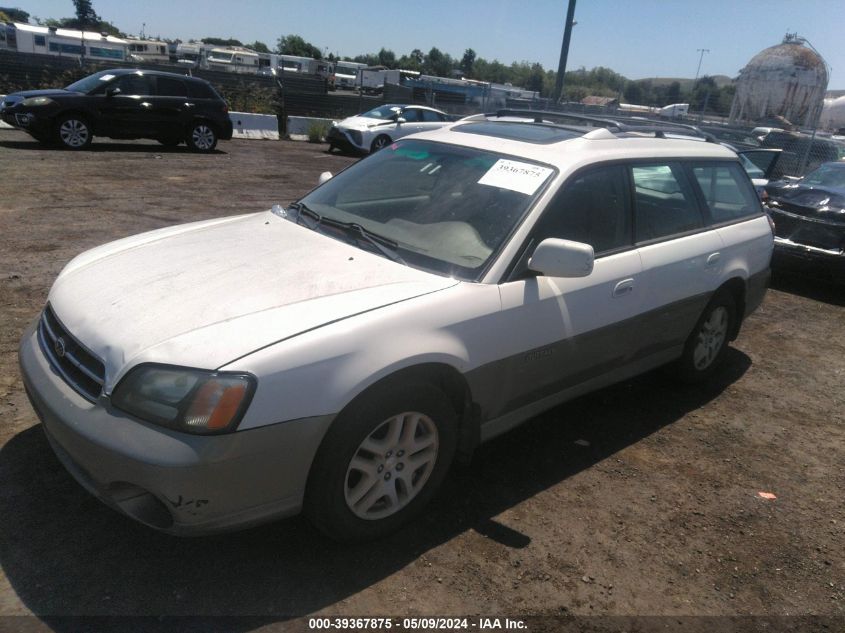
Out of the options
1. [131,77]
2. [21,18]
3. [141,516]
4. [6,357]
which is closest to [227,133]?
[131,77]

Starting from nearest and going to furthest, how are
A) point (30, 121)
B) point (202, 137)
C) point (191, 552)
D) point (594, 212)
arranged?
1. point (191, 552)
2. point (594, 212)
3. point (30, 121)
4. point (202, 137)

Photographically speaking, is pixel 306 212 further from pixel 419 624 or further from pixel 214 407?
pixel 419 624

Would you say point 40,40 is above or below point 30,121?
above

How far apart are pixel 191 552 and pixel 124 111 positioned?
44.2 feet

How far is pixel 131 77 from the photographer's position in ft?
45.8

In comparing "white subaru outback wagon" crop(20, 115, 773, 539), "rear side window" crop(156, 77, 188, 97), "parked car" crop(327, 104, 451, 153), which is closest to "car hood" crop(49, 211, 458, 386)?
"white subaru outback wagon" crop(20, 115, 773, 539)

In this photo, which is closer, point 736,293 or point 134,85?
point 736,293

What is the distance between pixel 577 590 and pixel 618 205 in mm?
2077

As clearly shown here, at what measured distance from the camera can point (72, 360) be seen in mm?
2523

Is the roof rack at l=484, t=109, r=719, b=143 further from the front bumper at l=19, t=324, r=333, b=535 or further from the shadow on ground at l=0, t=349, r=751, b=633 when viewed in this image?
the front bumper at l=19, t=324, r=333, b=535

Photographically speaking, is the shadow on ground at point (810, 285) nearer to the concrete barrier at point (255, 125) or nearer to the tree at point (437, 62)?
the concrete barrier at point (255, 125)

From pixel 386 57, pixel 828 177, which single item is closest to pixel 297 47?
pixel 386 57

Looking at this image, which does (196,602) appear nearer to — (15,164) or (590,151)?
(590,151)

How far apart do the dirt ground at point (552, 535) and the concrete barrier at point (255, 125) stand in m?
15.8
